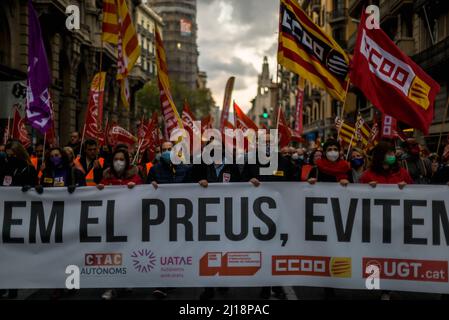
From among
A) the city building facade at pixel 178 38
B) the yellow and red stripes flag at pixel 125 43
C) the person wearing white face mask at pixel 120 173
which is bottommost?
the person wearing white face mask at pixel 120 173

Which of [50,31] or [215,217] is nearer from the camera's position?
[215,217]

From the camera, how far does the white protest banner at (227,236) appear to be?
6.13 m

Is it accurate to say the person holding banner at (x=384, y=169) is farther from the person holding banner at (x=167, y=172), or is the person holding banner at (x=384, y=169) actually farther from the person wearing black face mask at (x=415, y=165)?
the person wearing black face mask at (x=415, y=165)

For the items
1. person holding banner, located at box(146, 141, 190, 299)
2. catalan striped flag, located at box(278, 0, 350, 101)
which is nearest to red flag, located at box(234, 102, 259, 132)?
catalan striped flag, located at box(278, 0, 350, 101)

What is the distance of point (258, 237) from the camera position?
6.23 m

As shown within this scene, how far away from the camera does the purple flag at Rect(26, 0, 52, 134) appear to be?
8.94 m

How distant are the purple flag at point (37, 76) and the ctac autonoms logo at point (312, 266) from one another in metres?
4.94

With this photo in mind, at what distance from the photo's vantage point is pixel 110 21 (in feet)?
40.6

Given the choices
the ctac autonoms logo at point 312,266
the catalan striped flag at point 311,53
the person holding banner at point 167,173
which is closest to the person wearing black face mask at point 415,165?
the catalan striped flag at point 311,53

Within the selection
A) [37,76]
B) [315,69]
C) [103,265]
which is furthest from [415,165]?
[37,76]

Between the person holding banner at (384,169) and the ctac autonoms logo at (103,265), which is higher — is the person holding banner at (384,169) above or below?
above

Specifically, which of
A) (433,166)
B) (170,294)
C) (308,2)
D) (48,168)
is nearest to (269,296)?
(170,294)
